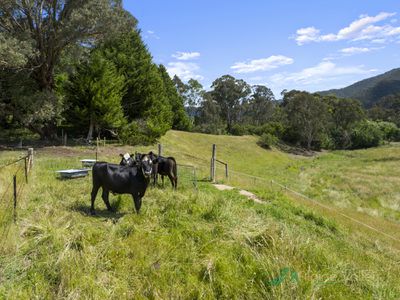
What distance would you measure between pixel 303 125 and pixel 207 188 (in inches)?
2162

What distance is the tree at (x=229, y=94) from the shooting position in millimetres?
78312

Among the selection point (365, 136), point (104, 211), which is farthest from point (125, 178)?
point (365, 136)

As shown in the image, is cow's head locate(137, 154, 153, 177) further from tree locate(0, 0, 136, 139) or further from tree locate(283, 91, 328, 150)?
tree locate(283, 91, 328, 150)

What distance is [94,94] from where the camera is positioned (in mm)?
23375

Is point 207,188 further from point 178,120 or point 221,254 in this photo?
point 178,120

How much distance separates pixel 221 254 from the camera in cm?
525

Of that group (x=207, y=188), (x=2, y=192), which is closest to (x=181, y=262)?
(x=2, y=192)

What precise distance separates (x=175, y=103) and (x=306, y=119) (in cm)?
2862

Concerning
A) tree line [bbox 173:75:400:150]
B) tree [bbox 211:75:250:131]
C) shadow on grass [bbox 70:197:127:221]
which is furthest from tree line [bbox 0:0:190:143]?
tree [bbox 211:75:250:131]

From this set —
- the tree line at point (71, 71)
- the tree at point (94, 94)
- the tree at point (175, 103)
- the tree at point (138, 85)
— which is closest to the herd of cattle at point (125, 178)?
the tree line at point (71, 71)

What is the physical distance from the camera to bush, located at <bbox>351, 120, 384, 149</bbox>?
225 ft

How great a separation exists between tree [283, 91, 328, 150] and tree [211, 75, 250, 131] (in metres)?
17.8

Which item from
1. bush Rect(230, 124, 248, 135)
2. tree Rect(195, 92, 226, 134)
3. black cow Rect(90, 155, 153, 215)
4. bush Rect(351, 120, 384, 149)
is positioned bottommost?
bush Rect(351, 120, 384, 149)

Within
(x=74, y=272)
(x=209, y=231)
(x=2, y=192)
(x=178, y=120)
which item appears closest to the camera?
(x=74, y=272)
